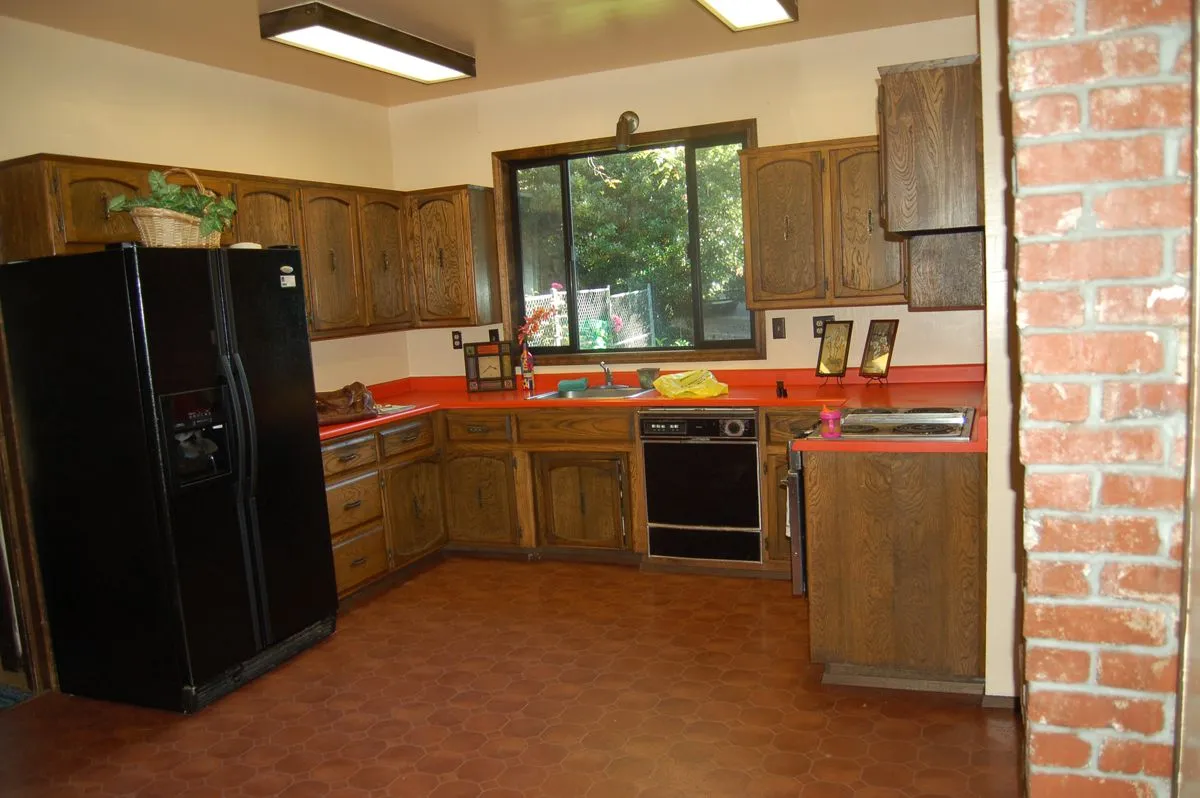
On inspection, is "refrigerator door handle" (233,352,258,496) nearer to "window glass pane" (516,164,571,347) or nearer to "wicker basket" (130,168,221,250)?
"wicker basket" (130,168,221,250)

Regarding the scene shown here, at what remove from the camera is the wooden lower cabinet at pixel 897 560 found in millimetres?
2918

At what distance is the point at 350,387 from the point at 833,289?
2438 mm

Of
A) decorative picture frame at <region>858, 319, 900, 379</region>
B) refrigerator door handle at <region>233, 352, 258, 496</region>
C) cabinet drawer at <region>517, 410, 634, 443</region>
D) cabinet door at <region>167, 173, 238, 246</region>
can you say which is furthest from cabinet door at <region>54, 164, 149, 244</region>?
decorative picture frame at <region>858, 319, 900, 379</region>

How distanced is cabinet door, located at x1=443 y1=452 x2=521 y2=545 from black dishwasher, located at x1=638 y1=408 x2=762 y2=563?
805mm

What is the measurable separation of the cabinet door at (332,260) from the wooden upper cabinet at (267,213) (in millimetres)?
72

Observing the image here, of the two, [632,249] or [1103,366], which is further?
[632,249]

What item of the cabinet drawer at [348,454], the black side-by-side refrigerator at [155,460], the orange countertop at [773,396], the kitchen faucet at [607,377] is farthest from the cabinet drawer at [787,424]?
the black side-by-side refrigerator at [155,460]

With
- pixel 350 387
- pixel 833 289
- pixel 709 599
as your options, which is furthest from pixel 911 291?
pixel 350 387

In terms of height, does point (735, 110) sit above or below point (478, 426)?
above

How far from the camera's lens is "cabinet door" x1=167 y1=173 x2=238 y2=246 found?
384 centimetres

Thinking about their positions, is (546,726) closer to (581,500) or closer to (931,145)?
(581,500)

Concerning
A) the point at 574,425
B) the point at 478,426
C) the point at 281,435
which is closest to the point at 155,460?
the point at 281,435

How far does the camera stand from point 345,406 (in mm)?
4363

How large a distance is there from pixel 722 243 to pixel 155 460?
299cm
